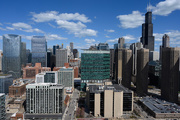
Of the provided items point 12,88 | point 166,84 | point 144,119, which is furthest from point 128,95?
point 12,88

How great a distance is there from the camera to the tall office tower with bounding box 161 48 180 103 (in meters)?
118

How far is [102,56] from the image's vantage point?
6294 inches

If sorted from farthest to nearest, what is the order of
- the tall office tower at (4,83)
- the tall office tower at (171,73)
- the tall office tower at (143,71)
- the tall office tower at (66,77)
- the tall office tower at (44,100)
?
the tall office tower at (66,77), the tall office tower at (4,83), the tall office tower at (143,71), the tall office tower at (171,73), the tall office tower at (44,100)

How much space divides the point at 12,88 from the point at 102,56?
3970 inches

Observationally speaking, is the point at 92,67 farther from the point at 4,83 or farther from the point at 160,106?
the point at 4,83

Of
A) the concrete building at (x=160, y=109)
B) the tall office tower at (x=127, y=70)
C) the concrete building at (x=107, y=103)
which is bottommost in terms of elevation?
the concrete building at (x=160, y=109)

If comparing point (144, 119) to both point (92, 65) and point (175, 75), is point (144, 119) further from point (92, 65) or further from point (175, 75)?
point (92, 65)

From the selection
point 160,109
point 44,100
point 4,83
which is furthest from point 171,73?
point 4,83

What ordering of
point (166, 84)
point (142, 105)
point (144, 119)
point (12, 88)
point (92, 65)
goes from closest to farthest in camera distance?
point (144, 119) < point (142, 105) < point (166, 84) < point (12, 88) < point (92, 65)

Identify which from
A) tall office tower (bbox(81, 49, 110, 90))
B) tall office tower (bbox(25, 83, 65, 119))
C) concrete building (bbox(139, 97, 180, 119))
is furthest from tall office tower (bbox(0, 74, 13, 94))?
concrete building (bbox(139, 97, 180, 119))

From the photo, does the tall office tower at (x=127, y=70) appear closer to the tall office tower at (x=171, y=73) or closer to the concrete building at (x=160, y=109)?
the tall office tower at (x=171, y=73)

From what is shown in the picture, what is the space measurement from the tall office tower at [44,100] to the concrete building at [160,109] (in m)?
63.1

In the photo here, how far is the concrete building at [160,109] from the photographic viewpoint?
9488cm

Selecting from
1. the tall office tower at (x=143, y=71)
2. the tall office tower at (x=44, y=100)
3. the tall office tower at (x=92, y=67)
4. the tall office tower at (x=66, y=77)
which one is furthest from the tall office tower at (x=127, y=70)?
the tall office tower at (x=44, y=100)
